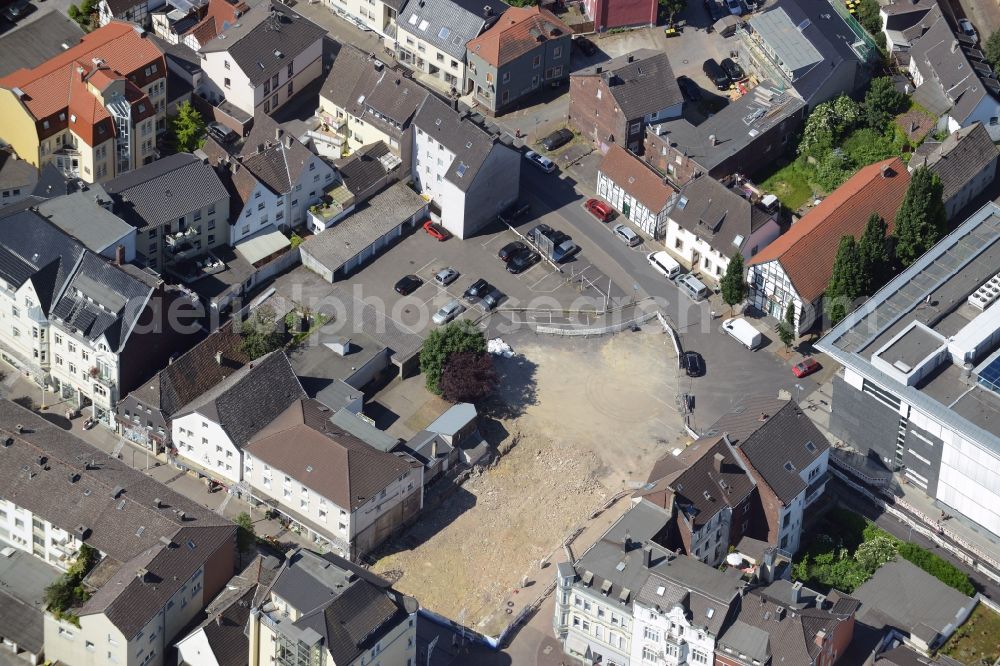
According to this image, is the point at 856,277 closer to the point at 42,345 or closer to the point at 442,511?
the point at 442,511

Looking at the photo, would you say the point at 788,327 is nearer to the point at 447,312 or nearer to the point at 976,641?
the point at 447,312

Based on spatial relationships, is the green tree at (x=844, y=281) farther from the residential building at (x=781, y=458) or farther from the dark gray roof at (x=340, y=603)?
the dark gray roof at (x=340, y=603)

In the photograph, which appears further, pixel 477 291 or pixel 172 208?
pixel 477 291

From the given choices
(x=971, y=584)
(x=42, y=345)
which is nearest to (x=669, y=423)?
(x=971, y=584)

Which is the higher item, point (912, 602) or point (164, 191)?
point (164, 191)

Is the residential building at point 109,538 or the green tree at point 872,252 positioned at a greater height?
the green tree at point 872,252

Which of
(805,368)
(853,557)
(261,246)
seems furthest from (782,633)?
(261,246)

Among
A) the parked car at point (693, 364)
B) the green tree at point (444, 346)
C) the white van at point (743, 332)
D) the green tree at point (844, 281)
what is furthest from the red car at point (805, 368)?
the green tree at point (444, 346)

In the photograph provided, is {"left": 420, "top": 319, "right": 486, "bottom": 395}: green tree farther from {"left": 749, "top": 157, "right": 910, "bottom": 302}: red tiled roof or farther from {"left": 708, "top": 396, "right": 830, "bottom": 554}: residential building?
{"left": 749, "top": 157, "right": 910, "bottom": 302}: red tiled roof
